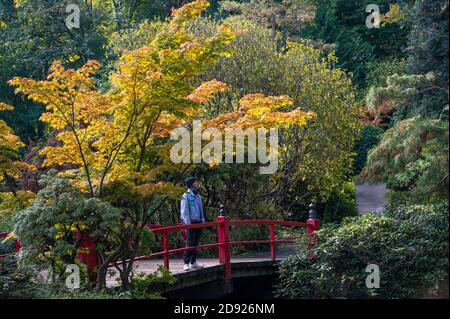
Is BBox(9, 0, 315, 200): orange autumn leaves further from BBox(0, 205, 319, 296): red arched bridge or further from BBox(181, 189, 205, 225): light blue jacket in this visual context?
BBox(181, 189, 205, 225): light blue jacket

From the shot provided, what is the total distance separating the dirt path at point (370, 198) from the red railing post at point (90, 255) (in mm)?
15860

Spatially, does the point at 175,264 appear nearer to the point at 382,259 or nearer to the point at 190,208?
the point at 190,208

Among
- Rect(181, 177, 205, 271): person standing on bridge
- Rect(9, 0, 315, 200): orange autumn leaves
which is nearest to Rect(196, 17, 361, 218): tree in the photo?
Rect(181, 177, 205, 271): person standing on bridge

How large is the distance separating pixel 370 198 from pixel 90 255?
19705 mm

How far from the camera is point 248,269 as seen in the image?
50.8ft

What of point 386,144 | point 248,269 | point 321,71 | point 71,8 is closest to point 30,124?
point 71,8

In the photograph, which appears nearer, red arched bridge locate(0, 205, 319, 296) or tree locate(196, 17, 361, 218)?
red arched bridge locate(0, 205, 319, 296)

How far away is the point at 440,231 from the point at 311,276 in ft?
7.30

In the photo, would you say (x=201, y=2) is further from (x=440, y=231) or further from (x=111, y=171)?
(x=440, y=231)

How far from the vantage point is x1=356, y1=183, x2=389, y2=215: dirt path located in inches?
1110

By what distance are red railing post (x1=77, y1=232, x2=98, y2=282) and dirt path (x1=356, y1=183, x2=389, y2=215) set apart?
1586cm

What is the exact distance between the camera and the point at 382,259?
12.9 m

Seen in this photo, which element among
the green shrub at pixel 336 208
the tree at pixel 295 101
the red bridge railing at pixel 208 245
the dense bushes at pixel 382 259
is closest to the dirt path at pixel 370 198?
the green shrub at pixel 336 208
